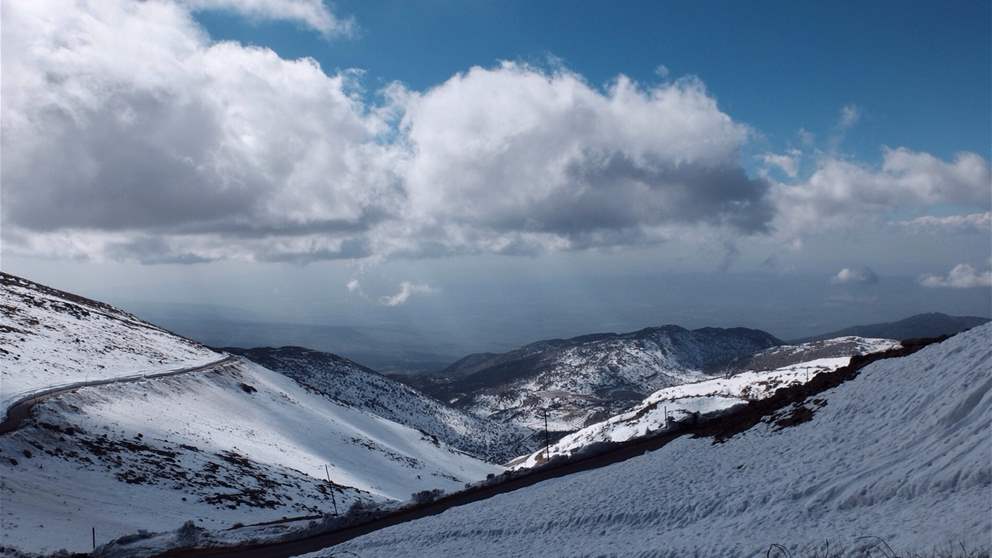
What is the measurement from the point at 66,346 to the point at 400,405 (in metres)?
85.2

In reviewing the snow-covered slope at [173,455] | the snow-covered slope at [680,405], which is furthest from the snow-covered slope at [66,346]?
the snow-covered slope at [680,405]

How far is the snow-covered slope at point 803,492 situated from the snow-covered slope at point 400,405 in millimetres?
108772

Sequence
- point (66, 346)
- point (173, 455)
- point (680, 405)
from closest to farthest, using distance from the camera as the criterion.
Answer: point (173, 455), point (66, 346), point (680, 405)

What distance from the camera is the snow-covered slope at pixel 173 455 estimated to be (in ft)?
95.7

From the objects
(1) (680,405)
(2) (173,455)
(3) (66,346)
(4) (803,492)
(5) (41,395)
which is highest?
(3) (66,346)

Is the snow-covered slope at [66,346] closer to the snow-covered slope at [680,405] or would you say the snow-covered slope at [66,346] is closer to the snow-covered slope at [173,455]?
the snow-covered slope at [173,455]

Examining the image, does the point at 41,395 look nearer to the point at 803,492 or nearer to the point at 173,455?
the point at 173,455

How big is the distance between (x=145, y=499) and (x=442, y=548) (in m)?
23.3

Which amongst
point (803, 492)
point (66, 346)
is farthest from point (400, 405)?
point (803, 492)

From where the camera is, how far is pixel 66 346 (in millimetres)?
65312

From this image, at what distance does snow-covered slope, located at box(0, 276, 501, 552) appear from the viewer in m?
29.2

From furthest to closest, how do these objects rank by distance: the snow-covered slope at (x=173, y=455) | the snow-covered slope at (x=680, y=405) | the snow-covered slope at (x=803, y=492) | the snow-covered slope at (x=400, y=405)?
1. the snow-covered slope at (x=400, y=405)
2. the snow-covered slope at (x=680, y=405)
3. the snow-covered slope at (x=173, y=455)
4. the snow-covered slope at (x=803, y=492)

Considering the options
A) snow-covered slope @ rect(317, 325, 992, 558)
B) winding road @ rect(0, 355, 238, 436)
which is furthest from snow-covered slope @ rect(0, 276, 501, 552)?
snow-covered slope @ rect(317, 325, 992, 558)

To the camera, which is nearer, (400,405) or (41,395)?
(41,395)
